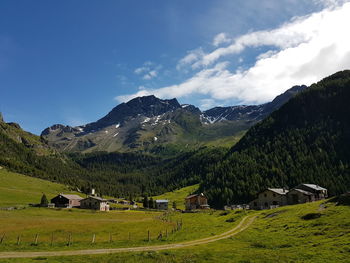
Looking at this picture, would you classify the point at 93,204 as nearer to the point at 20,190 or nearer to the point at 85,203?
the point at 85,203

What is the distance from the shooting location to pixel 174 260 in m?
31.2

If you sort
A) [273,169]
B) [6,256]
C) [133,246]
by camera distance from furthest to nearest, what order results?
[273,169]
[133,246]
[6,256]

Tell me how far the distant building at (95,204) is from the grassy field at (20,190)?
23.2m

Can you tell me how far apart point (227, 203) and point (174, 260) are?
13975 centimetres

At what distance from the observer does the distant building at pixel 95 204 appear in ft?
447

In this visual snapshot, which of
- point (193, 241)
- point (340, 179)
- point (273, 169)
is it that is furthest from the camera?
point (273, 169)

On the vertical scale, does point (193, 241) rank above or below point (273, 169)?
below

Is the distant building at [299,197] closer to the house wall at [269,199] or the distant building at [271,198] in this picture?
the distant building at [271,198]

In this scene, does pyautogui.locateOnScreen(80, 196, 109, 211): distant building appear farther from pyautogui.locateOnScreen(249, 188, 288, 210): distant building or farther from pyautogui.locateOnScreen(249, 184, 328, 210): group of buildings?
pyautogui.locateOnScreen(249, 188, 288, 210): distant building

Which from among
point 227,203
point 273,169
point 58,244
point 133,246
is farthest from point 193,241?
point 273,169

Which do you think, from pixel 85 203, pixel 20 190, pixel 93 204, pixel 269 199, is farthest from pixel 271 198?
pixel 20 190

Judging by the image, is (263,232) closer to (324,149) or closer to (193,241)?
(193,241)

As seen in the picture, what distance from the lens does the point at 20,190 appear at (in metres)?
158

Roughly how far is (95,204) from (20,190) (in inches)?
2090
